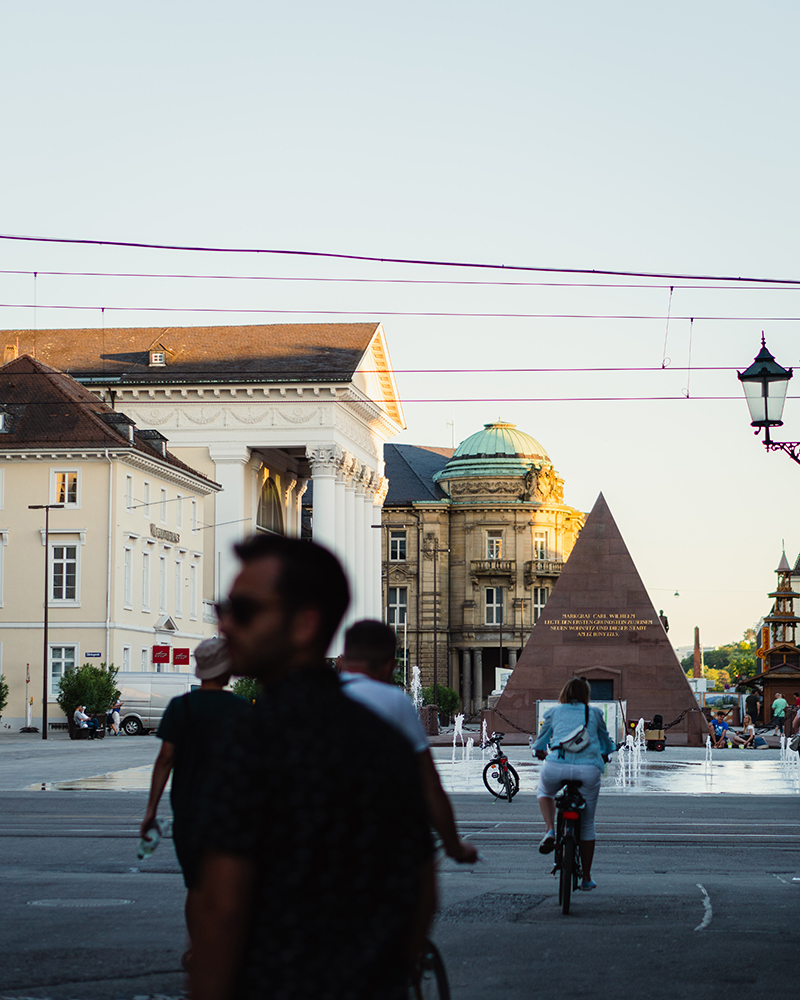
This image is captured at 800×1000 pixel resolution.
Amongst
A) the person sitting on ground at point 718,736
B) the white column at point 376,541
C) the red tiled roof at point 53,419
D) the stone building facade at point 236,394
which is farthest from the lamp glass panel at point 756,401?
the white column at point 376,541

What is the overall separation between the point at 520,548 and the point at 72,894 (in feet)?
322

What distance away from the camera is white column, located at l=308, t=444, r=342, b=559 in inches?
3137

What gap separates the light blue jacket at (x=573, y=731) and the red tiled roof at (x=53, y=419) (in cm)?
4844

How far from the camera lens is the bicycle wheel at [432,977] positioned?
4629mm

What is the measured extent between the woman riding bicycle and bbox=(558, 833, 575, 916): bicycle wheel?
14.2 inches

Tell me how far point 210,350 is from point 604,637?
150 ft

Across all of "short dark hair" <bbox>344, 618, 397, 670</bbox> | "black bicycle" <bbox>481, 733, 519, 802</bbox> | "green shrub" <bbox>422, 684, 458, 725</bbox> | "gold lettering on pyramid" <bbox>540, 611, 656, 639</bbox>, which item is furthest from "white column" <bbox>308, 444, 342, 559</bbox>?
"short dark hair" <bbox>344, 618, 397, 670</bbox>

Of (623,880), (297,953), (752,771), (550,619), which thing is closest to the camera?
(297,953)

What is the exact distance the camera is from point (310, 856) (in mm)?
2891

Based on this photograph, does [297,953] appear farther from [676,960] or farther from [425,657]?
[425,657]

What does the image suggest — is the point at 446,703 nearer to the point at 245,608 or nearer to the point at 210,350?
the point at 210,350

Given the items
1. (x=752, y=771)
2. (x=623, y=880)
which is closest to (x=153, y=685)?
(x=752, y=771)

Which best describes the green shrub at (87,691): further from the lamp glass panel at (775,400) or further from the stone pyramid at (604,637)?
the lamp glass panel at (775,400)

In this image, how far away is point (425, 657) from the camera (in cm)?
10694
